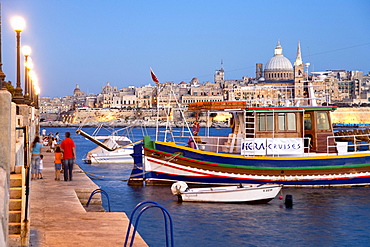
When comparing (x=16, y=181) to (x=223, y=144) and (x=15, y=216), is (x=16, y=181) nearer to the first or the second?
(x=15, y=216)

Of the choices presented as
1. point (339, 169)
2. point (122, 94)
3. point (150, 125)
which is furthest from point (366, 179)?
point (122, 94)

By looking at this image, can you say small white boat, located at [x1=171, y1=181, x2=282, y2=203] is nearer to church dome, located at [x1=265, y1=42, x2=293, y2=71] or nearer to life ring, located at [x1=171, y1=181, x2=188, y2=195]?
life ring, located at [x1=171, y1=181, x2=188, y2=195]

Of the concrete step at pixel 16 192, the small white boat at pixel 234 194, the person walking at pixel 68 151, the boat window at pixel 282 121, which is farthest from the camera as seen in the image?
the boat window at pixel 282 121

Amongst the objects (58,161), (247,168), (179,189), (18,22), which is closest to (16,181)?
(18,22)

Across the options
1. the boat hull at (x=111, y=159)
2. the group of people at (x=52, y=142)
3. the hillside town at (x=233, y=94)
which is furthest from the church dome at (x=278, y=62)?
the boat hull at (x=111, y=159)

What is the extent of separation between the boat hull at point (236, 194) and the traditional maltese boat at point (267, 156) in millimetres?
2076

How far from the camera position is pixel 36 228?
326 inches

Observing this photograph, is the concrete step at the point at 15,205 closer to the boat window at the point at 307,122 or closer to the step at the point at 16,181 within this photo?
the step at the point at 16,181

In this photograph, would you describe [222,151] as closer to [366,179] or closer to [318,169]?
[318,169]

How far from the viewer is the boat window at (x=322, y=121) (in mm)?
18016

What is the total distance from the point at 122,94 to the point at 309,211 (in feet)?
586

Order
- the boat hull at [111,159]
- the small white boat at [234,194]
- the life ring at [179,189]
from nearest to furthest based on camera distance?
the small white boat at [234,194]
the life ring at [179,189]
the boat hull at [111,159]

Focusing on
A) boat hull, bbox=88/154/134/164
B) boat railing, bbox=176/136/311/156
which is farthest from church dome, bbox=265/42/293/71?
boat railing, bbox=176/136/311/156

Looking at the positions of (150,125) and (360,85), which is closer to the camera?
(150,125)
